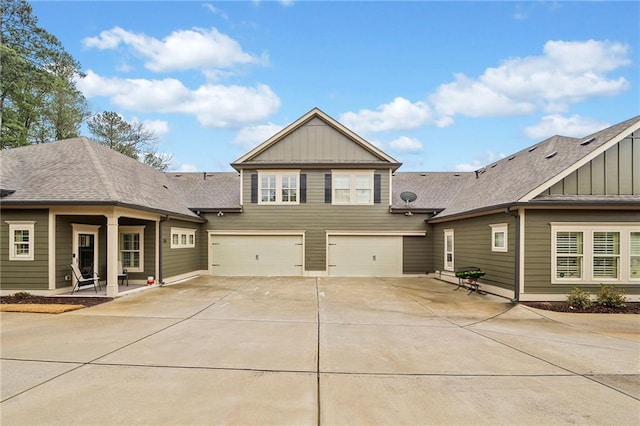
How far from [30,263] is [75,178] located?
9.35 ft

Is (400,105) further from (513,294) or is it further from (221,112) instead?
(513,294)

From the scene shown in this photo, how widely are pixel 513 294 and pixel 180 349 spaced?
9056 mm

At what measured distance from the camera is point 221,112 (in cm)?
3219

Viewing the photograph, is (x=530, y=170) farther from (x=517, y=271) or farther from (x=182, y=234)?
(x=182, y=234)

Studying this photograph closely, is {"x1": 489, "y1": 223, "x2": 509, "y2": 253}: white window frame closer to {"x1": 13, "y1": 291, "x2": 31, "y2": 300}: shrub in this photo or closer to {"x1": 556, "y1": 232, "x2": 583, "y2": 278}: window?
{"x1": 556, "y1": 232, "x2": 583, "y2": 278}: window

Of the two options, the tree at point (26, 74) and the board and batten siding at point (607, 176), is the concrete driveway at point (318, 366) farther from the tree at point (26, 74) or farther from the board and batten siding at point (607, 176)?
the tree at point (26, 74)

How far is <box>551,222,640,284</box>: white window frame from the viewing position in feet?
31.8

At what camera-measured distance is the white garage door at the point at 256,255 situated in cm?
1652

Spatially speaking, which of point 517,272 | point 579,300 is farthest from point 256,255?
point 579,300

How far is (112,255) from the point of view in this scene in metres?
10.2

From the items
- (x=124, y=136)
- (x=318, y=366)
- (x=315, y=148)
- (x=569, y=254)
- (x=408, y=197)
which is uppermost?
(x=124, y=136)

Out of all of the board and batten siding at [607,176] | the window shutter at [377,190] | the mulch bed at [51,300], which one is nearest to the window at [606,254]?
the board and batten siding at [607,176]

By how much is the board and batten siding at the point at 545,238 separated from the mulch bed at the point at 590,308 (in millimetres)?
435

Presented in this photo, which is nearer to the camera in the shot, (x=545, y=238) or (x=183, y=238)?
(x=545, y=238)
